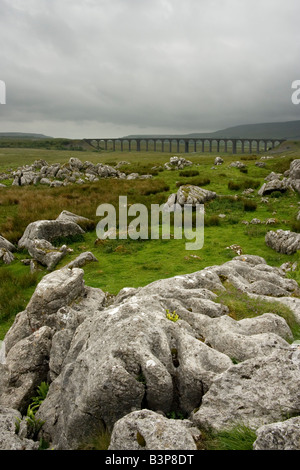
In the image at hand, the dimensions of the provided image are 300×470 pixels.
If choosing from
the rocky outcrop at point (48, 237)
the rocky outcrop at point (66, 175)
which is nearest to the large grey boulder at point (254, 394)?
the rocky outcrop at point (48, 237)

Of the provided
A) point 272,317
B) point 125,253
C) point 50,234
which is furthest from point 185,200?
point 272,317

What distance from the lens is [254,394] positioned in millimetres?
5574

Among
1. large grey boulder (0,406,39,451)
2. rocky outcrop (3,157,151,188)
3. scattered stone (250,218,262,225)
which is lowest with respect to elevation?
large grey boulder (0,406,39,451)

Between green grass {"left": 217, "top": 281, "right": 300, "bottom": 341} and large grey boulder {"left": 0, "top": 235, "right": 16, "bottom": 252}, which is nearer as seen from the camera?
green grass {"left": 217, "top": 281, "right": 300, "bottom": 341}

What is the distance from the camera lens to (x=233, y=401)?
555 centimetres

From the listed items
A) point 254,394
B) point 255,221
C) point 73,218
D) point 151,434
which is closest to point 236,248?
point 255,221

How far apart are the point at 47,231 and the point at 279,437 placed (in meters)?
17.9

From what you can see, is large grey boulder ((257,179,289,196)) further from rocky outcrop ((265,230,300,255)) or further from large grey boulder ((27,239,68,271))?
large grey boulder ((27,239,68,271))

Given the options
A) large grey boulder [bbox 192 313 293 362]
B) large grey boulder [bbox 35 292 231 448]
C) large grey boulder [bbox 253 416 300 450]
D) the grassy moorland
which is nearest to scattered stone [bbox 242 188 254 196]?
the grassy moorland

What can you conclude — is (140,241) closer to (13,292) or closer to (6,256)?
(6,256)

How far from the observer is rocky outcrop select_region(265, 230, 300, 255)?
16.7 meters

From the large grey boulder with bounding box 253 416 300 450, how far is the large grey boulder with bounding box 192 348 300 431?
31.0 inches

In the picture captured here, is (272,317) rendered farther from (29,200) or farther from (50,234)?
(29,200)

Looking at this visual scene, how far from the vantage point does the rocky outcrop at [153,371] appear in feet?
17.6
